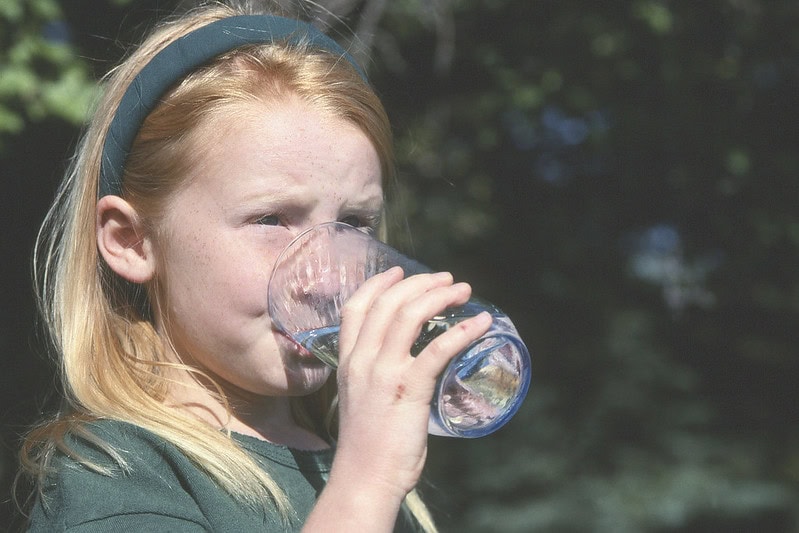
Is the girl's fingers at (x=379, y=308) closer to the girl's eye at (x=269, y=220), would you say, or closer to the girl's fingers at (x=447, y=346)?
the girl's fingers at (x=447, y=346)

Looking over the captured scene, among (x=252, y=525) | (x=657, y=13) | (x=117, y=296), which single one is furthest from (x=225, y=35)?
(x=657, y=13)

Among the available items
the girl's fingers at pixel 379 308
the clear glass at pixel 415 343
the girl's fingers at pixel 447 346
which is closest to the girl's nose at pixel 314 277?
the clear glass at pixel 415 343

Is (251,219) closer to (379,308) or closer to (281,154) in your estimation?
(281,154)

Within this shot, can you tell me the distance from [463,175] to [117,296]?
13.0ft

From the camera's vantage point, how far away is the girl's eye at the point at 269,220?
1.76m

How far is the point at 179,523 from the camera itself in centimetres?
161

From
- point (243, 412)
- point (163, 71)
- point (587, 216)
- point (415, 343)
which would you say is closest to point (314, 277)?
point (415, 343)

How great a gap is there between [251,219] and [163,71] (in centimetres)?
40

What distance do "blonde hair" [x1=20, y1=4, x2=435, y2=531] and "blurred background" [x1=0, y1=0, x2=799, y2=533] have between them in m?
0.55

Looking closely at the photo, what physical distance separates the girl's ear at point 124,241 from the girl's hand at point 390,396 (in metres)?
0.60

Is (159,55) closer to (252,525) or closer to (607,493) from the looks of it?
(252,525)

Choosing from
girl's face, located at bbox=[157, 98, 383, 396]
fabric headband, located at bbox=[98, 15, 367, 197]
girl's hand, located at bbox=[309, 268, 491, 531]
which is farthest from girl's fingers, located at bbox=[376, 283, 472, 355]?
fabric headband, located at bbox=[98, 15, 367, 197]

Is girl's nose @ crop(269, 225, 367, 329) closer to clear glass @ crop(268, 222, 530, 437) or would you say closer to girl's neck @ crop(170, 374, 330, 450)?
clear glass @ crop(268, 222, 530, 437)

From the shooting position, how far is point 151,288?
1.96 m
